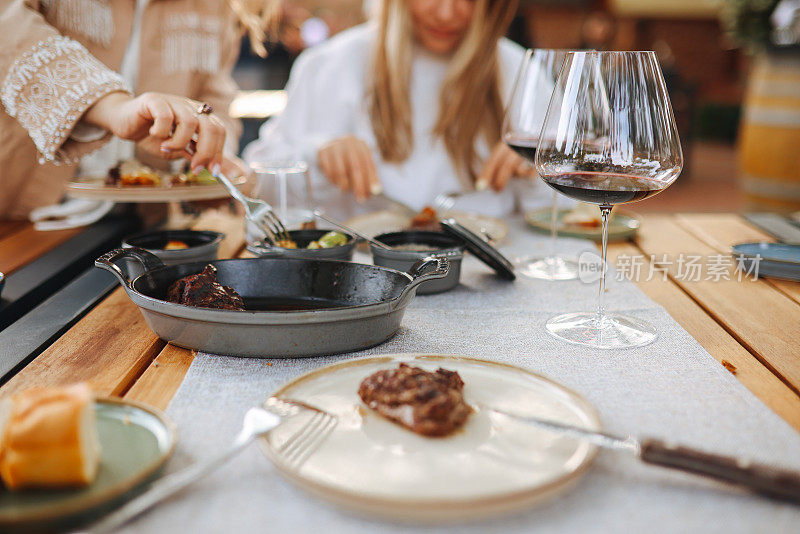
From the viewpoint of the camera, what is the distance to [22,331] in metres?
0.86

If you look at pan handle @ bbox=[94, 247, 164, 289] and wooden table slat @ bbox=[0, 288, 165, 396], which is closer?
wooden table slat @ bbox=[0, 288, 165, 396]

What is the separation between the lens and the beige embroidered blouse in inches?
46.5

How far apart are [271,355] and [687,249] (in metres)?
0.92

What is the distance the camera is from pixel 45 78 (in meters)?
1.18

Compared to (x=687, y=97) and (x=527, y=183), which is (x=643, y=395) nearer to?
(x=527, y=183)

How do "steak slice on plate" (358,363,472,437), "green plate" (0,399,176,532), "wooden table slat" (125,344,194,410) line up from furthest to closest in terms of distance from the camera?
"wooden table slat" (125,344,194,410), "steak slice on plate" (358,363,472,437), "green plate" (0,399,176,532)

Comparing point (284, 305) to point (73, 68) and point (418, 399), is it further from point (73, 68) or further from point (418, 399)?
point (73, 68)

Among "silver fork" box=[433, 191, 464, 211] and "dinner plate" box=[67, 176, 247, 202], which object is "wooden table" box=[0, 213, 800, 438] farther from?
"silver fork" box=[433, 191, 464, 211]

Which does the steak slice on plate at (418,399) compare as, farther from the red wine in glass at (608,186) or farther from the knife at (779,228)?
the knife at (779,228)

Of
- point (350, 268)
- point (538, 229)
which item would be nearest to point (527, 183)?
point (538, 229)

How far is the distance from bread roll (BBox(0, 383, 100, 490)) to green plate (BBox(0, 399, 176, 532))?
0.01 metres

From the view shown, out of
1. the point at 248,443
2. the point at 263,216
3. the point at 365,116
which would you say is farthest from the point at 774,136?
the point at 248,443

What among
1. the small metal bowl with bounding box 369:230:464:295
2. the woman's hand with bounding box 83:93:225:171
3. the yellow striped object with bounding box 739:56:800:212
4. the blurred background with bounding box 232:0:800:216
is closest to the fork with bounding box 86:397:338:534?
the small metal bowl with bounding box 369:230:464:295

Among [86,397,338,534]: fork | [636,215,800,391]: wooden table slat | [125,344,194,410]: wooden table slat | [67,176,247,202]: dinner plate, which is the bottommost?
[125,344,194,410]: wooden table slat
